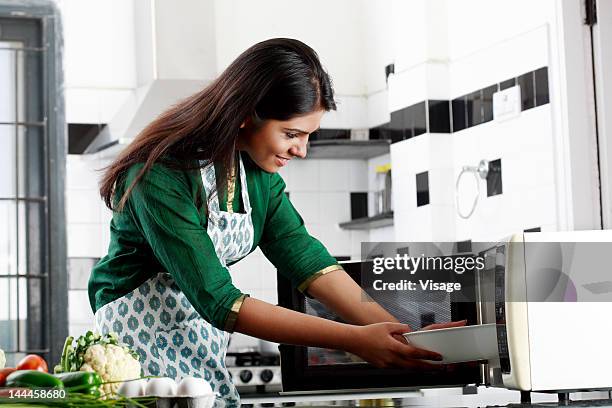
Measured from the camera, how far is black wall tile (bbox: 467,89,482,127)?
144 inches

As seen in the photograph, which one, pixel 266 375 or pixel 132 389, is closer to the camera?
pixel 132 389

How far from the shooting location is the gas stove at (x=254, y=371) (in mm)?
3803

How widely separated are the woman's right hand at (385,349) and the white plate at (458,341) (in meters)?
0.01

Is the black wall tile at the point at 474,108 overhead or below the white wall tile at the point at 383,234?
overhead

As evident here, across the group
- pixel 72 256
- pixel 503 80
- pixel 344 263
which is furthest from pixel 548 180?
pixel 72 256

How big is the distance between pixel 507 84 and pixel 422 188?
0.62 meters

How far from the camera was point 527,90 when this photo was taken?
3346 mm

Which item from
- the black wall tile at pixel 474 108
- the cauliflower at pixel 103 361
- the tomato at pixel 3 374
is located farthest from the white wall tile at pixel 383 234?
the tomato at pixel 3 374

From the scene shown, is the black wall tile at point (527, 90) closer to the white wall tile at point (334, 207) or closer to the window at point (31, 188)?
the white wall tile at point (334, 207)

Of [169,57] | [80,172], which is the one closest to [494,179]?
[169,57]

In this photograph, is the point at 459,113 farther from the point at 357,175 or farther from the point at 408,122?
the point at 357,175

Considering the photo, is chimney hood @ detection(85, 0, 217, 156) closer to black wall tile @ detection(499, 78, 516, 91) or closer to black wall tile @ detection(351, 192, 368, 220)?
black wall tile @ detection(351, 192, 368, 220)

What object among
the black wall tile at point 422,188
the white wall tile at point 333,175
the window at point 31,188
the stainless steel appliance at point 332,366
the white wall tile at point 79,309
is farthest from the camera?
the white wall tile at point 333,175

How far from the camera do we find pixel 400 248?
4.08 metres
